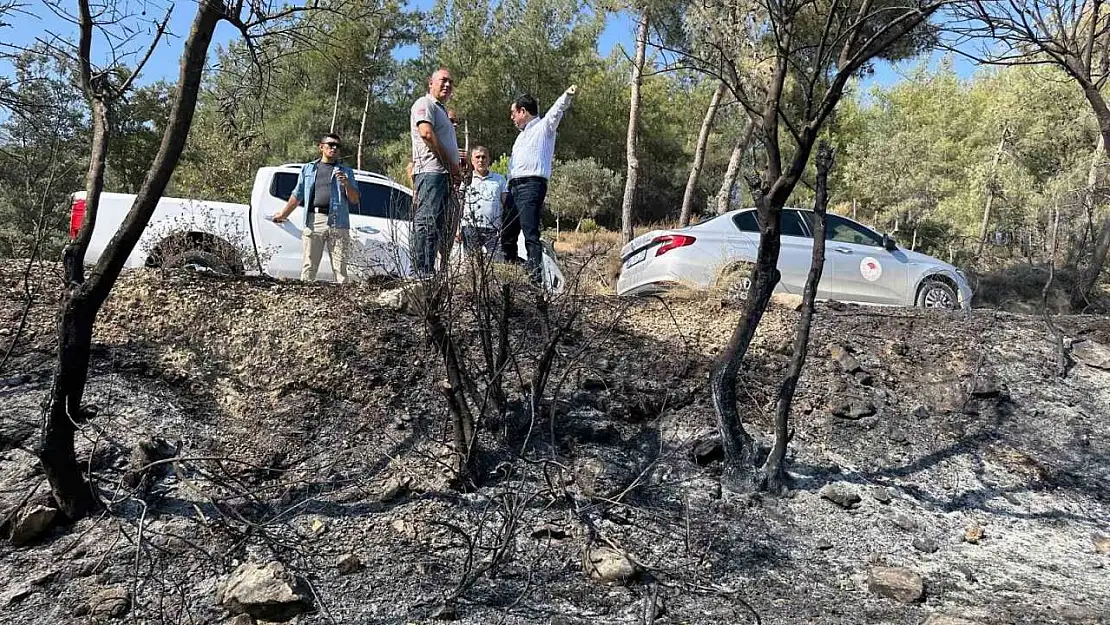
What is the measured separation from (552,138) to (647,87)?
24.7 metres

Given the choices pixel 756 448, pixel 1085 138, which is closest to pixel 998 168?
pixel 1085 138

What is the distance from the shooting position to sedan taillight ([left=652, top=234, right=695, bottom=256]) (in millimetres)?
7977

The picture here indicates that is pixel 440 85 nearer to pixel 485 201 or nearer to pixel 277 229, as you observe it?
pixel 485 201

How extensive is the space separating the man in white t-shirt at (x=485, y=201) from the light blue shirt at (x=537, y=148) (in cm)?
22

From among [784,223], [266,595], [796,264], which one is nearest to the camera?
[266,595]

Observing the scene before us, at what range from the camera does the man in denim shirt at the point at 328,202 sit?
6398 mm

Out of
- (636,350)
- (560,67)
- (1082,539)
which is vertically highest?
(560,67)

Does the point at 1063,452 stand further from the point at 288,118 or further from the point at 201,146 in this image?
the point at 288,118

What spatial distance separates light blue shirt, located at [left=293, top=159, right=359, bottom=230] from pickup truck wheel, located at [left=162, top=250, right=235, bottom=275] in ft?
2.42

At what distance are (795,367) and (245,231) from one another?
5.36 metres

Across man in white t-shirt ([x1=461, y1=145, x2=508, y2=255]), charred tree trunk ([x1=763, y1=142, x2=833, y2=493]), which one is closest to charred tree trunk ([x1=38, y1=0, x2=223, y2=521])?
man in white t-shirt ([x1=461, y1=145, x2=508, y2=255])

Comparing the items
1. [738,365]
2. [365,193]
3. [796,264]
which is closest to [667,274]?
[796,264]

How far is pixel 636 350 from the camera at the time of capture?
614 centimetres

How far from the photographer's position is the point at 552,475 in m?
4.70
